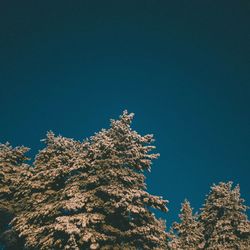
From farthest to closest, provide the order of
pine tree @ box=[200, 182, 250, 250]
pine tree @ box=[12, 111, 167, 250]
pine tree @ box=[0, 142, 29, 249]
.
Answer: pine tree @ box=[200, 182, 250, 250]
pine tree @ box=[0, 142, 29, 249]
pine tree @ box=[12, 111, 167, 250]

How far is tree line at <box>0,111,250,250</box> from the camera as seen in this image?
21.4 m

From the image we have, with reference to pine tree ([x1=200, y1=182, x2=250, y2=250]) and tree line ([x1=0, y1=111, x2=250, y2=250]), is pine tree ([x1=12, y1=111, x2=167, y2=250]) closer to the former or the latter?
tree line ([x1=0, y1=111, x2=250, y2=250])

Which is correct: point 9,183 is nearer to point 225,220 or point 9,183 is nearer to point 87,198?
point 87,198

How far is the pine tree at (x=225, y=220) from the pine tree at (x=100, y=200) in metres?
11.4

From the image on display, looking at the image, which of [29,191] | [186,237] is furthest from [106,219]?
[186,237]

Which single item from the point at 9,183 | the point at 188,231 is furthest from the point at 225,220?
the point at 9,183

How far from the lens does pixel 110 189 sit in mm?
21984

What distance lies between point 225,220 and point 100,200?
1563 cm

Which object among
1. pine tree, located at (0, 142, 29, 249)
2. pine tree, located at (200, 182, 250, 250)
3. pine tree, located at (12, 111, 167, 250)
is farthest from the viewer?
pine tree, located at (200, 182, 250, 250)

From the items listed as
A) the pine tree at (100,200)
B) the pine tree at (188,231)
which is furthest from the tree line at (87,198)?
the pine tree at (188,231)

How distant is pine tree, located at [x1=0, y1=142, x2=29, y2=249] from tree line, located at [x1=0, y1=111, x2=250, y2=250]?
3.0 inches

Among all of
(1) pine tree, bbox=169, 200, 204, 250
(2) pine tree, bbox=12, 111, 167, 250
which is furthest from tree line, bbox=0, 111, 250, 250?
(1) pine tree, bbox=169, 200, 204, 250

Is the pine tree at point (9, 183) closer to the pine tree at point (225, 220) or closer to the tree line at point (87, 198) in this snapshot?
the tree line at point (87, 198)

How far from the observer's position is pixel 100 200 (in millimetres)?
22484
